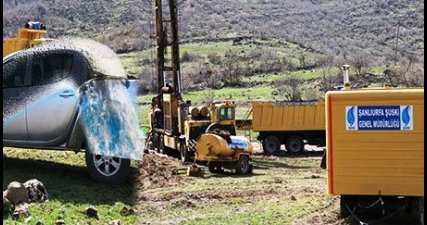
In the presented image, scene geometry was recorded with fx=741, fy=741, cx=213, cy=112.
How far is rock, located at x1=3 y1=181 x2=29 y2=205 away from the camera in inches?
365

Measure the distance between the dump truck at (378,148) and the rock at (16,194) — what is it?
4.22m

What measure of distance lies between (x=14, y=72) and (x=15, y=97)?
453mm

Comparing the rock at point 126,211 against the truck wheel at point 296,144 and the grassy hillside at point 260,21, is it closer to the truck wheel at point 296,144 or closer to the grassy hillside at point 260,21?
the truck wheel at point 296,144

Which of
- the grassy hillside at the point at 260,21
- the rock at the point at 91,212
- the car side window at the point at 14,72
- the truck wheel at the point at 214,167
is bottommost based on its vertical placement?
the truck wheel at the point at 214,167

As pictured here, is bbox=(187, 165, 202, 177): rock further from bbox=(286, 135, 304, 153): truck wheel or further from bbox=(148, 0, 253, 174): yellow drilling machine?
bbox=(286, 135, 304, 153): truck wheel

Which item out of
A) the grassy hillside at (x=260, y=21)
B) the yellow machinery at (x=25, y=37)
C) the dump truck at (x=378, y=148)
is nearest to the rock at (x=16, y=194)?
the dump truck at (x=378, y=148)

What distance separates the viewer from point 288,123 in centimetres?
2930

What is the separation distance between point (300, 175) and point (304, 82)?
138 feet

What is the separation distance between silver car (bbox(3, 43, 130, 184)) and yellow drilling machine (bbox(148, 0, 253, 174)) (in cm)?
840

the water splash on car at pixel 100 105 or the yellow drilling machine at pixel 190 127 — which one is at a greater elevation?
the water splash on car at pixel 100 105

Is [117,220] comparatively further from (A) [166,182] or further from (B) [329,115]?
(A) [166,182]

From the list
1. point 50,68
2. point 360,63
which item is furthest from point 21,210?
point 360,63

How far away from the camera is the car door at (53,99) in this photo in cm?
1102

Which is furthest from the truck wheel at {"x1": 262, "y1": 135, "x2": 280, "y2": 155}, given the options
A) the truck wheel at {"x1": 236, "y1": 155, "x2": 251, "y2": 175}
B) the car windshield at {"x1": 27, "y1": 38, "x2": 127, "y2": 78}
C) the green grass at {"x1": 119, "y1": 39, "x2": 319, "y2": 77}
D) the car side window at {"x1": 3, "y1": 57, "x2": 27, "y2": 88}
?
the green grass at {"x1": 119, "y1": 39, "x2": 319, "y2": 77}
